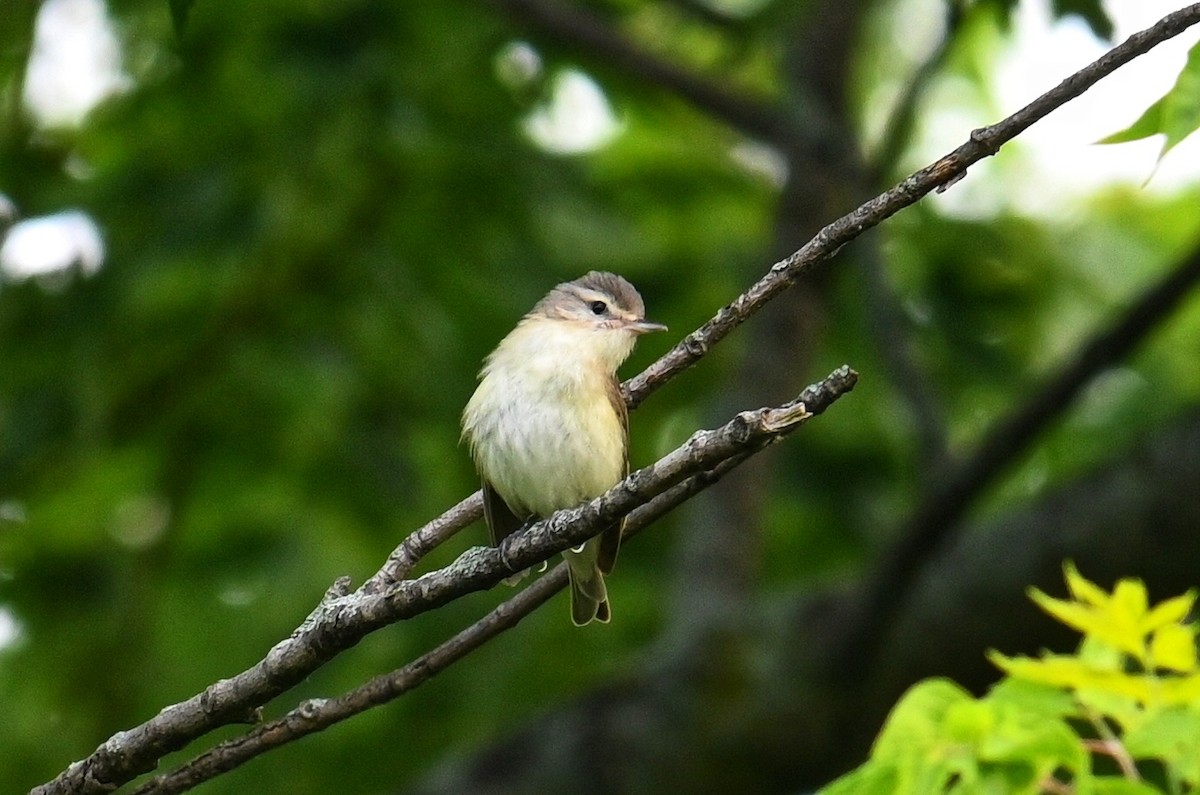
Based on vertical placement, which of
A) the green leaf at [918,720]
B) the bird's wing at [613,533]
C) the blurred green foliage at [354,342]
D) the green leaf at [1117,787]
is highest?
the blurred green foliage at [354,342]

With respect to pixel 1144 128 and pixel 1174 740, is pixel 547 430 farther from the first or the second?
pixel 1144 128

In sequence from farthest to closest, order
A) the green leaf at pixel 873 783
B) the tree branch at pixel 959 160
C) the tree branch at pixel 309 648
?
the green leaf at pixel 873 783
the tree branch at pixel 309 648
the tree branch at pixel 959 160

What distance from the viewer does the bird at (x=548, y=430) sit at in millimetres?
5074

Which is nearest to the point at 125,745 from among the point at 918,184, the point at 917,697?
the point at 918,184

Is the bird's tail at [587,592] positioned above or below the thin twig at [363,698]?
above

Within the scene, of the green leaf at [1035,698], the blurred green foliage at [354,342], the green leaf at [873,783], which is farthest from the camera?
the blurred green foliage at [354,342]

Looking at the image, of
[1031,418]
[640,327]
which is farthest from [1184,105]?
[1031,418]

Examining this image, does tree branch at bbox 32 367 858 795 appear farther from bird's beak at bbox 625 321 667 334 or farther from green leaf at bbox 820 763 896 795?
bird's beak at bbox 625 321 667 334

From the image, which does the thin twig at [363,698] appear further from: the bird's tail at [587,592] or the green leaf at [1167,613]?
the bird's tail at [587,592]

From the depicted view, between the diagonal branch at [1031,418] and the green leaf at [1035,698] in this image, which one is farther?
the diagonal branch at [1031,418]

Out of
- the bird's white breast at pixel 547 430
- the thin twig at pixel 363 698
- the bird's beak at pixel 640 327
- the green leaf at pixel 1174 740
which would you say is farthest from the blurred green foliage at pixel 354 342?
the thin twig at pixel 363 698

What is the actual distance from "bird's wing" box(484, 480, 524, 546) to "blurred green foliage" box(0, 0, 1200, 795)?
1053 mm

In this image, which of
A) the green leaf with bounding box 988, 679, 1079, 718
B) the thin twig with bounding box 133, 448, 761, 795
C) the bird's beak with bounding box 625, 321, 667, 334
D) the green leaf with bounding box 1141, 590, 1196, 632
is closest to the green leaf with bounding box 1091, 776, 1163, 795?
the green leaf with bounding box 988, 679, 1079, 718

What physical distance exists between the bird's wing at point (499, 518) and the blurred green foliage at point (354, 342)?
1.05m
